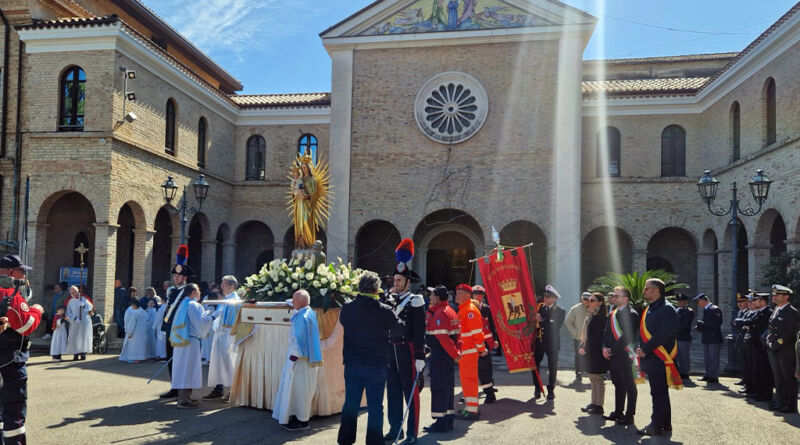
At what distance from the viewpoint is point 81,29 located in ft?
54.5

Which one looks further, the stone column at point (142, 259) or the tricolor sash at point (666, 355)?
the stone column at point (142, 259)

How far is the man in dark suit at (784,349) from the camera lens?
891cm

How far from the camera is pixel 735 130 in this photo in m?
19.3

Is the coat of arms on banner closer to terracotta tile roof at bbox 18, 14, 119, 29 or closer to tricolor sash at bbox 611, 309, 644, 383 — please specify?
tricolor sash at bbox 611, 309, 644, 383

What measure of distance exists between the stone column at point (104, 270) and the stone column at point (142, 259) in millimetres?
1301

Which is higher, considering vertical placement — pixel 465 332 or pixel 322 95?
pixel 322 95

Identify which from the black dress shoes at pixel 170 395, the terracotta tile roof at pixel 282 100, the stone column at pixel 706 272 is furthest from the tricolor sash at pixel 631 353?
the terracotta tile roof at pixel 282 100

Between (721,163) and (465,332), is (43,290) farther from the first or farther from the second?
(721,163)

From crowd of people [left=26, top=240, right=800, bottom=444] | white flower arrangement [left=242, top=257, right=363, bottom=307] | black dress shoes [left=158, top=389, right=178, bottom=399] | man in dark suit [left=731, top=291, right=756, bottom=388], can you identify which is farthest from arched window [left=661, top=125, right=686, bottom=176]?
black dress shoes [left=158, top=389, right=178, bottom=399]

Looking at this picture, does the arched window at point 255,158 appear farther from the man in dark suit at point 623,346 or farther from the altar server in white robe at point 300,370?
the man in dark suit at point 623,346

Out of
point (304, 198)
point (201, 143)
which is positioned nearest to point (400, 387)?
point (304, 198)

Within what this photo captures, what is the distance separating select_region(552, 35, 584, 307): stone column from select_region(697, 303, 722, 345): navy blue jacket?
7423 mm

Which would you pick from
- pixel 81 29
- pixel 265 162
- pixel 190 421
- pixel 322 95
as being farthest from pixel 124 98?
pixel 190 421

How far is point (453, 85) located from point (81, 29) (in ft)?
37.9
